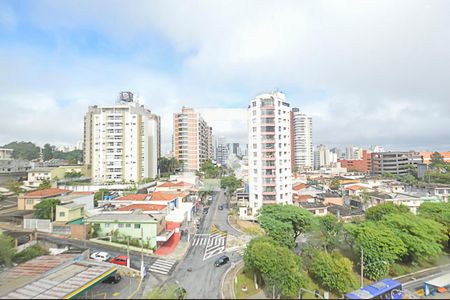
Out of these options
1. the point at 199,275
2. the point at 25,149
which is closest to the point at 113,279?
the point at 199,275

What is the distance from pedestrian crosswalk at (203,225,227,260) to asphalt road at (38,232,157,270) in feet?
20.2

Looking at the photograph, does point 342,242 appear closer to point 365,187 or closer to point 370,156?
point 365,187

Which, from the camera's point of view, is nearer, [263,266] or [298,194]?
[263,266]

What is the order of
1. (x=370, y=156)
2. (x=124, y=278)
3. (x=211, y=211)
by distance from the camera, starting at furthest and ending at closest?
(x=370, y=156)
(x=211, y=211)
(x=124, y=278)

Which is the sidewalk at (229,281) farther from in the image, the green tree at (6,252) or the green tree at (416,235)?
the green tree at (6,252)

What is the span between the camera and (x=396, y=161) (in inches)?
4444

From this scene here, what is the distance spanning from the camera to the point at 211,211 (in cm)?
5169

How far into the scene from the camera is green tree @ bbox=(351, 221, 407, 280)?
24031 millimetres

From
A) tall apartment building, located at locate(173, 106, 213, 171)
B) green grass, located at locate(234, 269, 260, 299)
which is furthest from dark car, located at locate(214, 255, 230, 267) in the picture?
tall apartment building, located at locate(173, 106, 213, 171)

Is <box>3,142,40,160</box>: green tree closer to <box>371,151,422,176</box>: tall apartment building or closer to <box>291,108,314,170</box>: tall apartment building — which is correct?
<box>291,108,314,170</box>: tall apartment building

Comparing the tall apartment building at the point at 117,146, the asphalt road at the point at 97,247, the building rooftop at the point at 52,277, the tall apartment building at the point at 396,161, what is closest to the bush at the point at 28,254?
the asphalt road at the point at 97,247

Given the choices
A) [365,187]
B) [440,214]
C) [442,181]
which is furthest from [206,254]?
[442,181]

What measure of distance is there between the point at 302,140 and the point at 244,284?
131 metres

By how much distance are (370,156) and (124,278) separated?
131m
